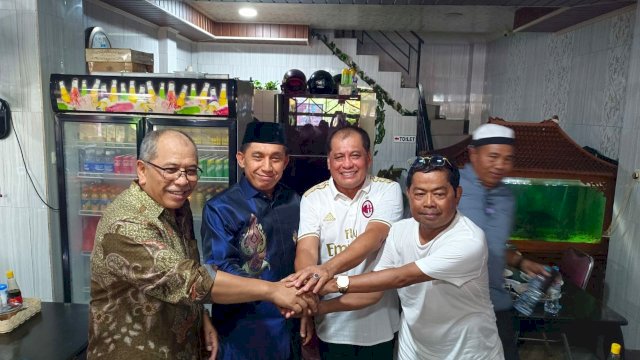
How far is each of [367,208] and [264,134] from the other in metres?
0.55

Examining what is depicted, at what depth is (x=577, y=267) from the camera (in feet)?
11.4

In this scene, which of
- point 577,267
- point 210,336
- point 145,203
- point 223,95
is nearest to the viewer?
point 145,203

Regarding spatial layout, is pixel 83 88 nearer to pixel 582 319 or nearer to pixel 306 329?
pixel 306 329

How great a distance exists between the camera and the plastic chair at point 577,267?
130 inches

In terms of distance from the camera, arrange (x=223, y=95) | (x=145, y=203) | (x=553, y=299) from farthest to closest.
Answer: (x=223, y=95), (x=553, y=299), (x=145, y=203)

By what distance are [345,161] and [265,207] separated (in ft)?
1.29

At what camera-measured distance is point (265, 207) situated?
1969 mm

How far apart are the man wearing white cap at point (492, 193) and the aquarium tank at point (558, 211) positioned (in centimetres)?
237

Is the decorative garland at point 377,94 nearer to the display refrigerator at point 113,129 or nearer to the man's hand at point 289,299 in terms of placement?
the display refrigerator at point 113,129

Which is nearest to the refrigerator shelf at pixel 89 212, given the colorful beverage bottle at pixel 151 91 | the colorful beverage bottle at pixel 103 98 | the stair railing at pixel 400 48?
the colorful beverage bottle at pixel 103 98

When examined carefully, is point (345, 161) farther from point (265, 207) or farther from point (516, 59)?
point (516, 59)

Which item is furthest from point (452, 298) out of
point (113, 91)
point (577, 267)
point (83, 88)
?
point (83, 88)

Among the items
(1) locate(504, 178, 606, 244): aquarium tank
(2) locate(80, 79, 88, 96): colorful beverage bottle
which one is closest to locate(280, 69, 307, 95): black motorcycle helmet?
(2) locate(80, 79, 88, 96): colorful beverage bottle

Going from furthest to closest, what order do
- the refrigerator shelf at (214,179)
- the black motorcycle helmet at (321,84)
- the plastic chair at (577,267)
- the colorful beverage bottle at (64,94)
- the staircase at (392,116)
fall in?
the staircase at (392,116)
the black motorcycle helmet at (321,84)
the refrigerator shelf at (214,179)
the colorful beverage bottle at (64,94)
the plastic chair at (577,267)
